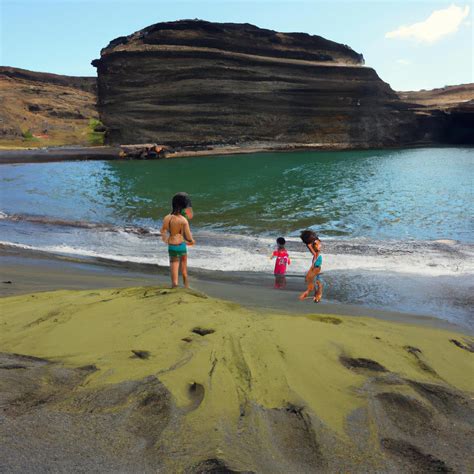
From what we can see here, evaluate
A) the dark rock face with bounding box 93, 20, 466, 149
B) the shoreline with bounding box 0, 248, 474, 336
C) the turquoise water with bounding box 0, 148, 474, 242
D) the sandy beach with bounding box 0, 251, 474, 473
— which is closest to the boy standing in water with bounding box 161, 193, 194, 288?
the shoreline with bounding box 0, 248, 474, 336

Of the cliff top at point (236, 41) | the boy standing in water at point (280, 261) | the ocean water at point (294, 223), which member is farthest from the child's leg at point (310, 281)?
the cliff top at point (236, 41)

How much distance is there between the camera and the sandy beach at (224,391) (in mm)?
2740

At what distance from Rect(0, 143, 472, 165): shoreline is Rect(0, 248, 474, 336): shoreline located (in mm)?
34737

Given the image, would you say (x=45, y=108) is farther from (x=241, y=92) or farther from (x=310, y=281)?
(x=310, y=281)

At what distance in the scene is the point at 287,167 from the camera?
109ft

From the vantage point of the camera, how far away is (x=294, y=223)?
14.1 meters

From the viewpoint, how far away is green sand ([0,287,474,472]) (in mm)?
2836

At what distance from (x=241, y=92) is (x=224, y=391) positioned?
5201 centimetres

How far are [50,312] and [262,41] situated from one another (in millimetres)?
55494

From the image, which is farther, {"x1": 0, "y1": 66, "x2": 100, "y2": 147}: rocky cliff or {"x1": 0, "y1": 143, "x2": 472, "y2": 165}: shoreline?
{"x1": 0, "y1": 66, "x2": 100, "y2": 147}: rocky cliff

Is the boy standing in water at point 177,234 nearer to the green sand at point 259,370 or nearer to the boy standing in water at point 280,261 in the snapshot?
the green sand at point 259,370

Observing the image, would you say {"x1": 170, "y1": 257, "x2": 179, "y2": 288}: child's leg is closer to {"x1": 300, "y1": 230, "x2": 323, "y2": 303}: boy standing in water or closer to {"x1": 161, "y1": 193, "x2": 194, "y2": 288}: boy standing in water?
{"x1": 161, "y1": 193, "x2": 194, "y2": 288}: boy standing in water

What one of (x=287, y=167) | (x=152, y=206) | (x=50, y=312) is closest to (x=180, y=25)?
(x=287, y=167)

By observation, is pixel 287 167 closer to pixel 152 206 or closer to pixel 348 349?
pixel 152 206
